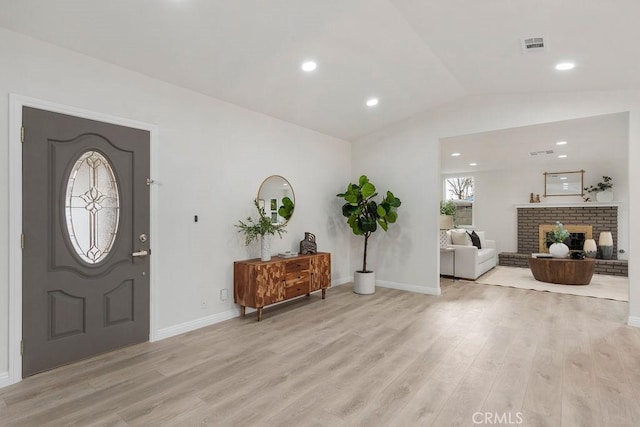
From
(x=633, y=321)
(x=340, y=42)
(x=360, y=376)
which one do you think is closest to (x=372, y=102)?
(x=340, y=42)

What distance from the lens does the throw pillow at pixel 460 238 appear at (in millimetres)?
6928

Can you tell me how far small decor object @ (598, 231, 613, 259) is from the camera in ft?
23.5

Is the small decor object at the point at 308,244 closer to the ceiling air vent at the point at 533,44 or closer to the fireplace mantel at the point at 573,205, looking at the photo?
the ceiling air vent at the point at 533,44

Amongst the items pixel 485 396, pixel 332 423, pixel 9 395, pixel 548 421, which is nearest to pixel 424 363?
pixel 485 396

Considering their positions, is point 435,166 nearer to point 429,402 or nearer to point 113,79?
point 429,402

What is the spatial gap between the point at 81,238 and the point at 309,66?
2.68 m

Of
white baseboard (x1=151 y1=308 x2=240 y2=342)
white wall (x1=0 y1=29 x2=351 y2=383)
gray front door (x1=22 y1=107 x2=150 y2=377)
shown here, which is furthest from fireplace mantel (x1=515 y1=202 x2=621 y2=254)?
gray front door (x1=22 y1=107 x2=150 y2=377)

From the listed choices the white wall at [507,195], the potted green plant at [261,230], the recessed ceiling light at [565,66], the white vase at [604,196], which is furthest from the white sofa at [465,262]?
the potted green plant at [261,230]

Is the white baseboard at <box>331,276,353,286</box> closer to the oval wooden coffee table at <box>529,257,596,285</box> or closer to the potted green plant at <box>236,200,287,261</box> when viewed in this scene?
the potted green plant at <box>236,200,287,261</box>

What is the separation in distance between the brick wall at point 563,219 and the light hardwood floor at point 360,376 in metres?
4.31

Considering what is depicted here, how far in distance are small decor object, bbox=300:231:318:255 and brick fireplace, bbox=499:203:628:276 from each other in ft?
18.1

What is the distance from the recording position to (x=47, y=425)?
2.02m

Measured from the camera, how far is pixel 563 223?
26.1 feet

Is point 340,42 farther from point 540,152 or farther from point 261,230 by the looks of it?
point 540,152
